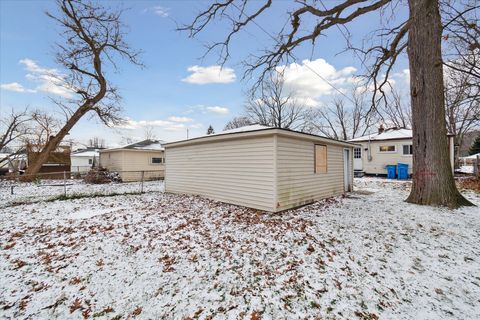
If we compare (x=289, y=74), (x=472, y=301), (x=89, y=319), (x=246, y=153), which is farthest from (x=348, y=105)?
(x=89, y=319)

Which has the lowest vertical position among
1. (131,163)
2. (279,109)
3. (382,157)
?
(131,163)

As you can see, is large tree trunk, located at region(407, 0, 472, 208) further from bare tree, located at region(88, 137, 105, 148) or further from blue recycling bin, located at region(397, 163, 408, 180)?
bare tree, located at region(88, 137, 105, 148)

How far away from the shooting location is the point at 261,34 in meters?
8.05

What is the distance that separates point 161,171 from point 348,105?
25.8 m

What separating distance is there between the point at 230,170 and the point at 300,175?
233 centimetres

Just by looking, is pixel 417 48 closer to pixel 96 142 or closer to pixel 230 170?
pixel 230 170

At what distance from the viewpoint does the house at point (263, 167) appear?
20.6 feet

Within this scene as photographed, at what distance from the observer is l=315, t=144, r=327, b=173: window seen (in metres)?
7.87

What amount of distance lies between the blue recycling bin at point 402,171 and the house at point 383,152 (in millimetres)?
932

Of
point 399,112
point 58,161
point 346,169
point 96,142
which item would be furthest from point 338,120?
point 96,142

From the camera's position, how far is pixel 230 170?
7.48 metres

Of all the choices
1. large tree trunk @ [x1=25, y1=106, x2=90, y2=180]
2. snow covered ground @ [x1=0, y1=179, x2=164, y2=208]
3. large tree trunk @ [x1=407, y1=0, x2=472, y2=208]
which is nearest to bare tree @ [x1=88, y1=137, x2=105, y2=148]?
large tree trunk @ [x1=25, y1=106, x2=90, y2=180]

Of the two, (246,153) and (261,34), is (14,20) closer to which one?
(261,34)

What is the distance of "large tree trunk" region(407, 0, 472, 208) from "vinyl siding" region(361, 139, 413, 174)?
9.91m
